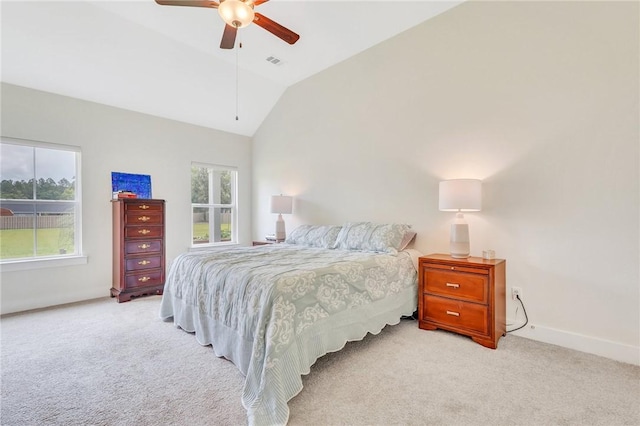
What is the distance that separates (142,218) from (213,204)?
4.52 ft

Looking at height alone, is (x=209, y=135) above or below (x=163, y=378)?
above

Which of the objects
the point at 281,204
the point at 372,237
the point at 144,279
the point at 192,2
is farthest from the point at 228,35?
the point at 144,279

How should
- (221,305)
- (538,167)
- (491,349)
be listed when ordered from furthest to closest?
(538,167), (491,349), (221,305)

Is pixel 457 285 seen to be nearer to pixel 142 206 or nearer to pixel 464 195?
pixel 464 195

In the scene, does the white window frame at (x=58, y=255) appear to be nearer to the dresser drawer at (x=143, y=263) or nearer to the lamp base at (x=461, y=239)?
the dresser drawer at (x=143, y=263)

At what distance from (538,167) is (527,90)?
68 cm

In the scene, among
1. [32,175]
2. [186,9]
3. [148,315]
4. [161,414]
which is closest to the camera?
[161,414]

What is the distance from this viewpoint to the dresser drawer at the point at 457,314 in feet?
8.11

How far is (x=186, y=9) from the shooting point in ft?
9.77

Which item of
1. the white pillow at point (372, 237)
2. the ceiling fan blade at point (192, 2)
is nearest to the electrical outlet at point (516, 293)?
the white pillow at point (372, 237)

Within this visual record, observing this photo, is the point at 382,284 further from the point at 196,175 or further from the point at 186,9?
the point at 196,175

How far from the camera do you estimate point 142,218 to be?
3.93m

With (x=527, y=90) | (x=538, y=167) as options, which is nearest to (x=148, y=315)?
(x=538, y=167)

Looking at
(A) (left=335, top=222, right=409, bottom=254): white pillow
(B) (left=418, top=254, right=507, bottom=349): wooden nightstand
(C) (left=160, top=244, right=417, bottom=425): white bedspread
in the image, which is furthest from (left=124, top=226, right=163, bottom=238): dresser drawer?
(B) (left=418, top=254, right=507, bottom=349): wooden nightstand
